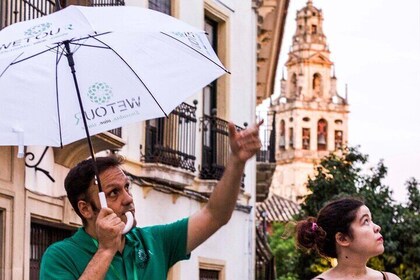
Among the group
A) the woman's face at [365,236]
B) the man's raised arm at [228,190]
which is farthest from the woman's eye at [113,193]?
the woman's face at [365,236]

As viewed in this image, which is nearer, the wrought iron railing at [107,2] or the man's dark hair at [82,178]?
the man's dark hair at [82,178]

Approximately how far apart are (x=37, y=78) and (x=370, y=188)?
22424 mm

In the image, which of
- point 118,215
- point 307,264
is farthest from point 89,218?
point 307,264

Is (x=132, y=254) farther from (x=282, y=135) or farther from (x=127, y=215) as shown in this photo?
(x=282, y=135)

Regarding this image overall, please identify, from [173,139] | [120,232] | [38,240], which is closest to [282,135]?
[173,139]

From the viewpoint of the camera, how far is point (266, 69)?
33.2m

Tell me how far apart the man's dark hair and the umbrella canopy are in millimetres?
1052

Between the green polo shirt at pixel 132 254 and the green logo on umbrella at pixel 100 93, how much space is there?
1.25 meters

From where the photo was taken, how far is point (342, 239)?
28.0 ft

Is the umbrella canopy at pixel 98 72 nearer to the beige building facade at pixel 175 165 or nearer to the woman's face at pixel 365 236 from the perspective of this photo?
the woman's face at pixel 365 236

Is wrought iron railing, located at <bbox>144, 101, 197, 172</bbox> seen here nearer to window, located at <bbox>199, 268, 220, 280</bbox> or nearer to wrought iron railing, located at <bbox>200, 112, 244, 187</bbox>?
wrought iron railing, located at <bbox>200, 112, 244, 187</bbox>

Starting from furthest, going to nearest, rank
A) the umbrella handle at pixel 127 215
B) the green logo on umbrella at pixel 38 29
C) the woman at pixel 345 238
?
the woman at pixel 345 238 → the green logo on umbrella at pixel 38 29 → the umbrella handle at pixel 127 215

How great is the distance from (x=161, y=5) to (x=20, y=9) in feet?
23.0

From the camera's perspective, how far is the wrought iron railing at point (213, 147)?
22.0m
